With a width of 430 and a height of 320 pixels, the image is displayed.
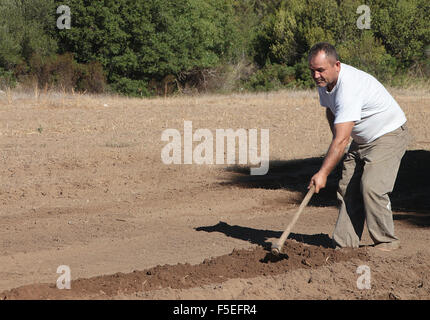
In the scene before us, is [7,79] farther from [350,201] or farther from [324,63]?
[324,63]

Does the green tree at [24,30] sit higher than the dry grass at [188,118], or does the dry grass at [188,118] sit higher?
the green tree at [24,30]

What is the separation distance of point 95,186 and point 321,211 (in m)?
3.43

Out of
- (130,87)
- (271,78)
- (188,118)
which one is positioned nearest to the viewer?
(188,118)

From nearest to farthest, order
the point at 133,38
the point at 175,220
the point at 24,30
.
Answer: the point at 175,220
the point at 24,30
the point at 133,38

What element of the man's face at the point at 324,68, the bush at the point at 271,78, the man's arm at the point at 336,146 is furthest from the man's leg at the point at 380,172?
the bush at the point at 271,78

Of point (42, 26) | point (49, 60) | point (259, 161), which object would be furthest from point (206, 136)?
point (42, 26)

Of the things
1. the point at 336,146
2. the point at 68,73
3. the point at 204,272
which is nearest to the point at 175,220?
the point at 204,272

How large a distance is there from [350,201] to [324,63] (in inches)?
55.2

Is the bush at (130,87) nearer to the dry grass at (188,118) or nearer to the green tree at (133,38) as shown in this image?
the green tree at (133,38)

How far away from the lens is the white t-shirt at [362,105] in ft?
16.9

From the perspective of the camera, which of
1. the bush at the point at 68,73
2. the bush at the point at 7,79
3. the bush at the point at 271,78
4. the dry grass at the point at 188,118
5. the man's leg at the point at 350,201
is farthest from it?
the bush at the point at 271,78

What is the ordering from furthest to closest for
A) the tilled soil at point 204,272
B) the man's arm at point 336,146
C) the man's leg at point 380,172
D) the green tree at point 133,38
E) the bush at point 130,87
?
the bush at point 130,87
the green tree at point 133,38
the man's leg at point 380,172
the man's arm at point 336,146
the tilled soil at point 204,272

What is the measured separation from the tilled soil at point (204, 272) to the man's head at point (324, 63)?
1.60 meters

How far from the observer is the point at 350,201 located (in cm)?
589
